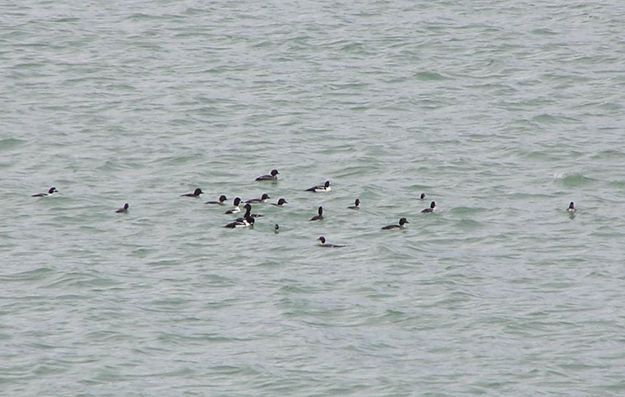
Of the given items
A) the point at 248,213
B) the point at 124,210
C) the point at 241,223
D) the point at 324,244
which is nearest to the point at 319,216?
the point at 248,213

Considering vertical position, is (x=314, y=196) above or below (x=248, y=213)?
above

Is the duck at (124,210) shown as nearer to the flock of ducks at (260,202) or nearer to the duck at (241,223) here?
the flock of ducks at (260,202)

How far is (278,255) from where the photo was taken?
1366 inches

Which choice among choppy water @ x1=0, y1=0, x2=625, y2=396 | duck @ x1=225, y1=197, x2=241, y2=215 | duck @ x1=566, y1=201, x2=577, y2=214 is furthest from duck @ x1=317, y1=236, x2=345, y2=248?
duck @ x1=566, y1=201, x2=577, y2=214

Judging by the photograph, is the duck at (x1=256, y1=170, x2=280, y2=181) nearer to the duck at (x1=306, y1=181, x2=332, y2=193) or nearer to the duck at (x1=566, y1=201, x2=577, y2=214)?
the duck at (x1=306, y1=181, x2=332, y2=193)

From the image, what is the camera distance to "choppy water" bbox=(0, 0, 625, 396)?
29203 millimetres

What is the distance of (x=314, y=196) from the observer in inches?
1524

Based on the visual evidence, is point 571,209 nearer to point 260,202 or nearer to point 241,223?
point 260,202

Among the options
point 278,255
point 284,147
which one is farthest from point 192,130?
point 278,255

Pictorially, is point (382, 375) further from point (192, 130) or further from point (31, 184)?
point (192, 130)

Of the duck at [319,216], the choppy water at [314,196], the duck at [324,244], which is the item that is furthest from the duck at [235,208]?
the duck at [324,244]

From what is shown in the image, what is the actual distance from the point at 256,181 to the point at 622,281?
32.7 ft

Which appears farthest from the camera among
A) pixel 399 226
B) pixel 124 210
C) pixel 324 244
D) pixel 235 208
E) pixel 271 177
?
pixel 271 177

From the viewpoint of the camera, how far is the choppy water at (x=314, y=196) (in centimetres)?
2920
